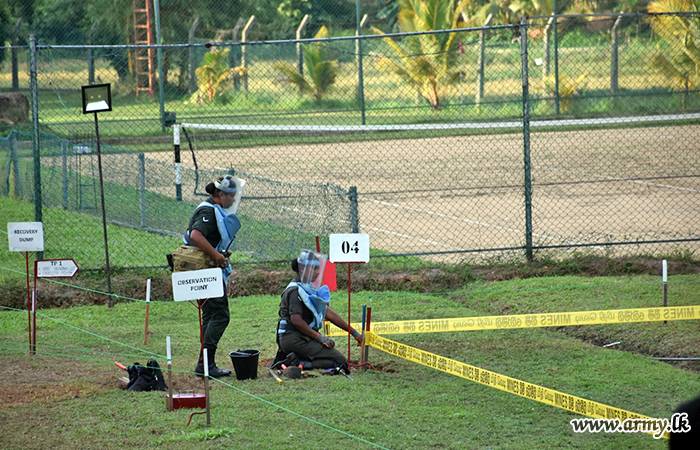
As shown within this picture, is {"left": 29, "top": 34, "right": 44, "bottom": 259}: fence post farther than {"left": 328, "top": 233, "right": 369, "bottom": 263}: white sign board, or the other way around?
{"left": 29, "top": 34, "right": 44, "bottom": 259}: fence post

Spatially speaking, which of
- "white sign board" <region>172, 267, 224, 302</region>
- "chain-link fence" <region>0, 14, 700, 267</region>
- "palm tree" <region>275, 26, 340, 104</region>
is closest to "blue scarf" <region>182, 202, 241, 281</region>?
"white sign board" <region>172, 267, 224, 302</region>

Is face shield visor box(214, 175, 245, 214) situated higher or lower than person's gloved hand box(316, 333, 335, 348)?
higher

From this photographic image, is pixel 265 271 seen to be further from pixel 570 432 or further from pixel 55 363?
pixel 570 432

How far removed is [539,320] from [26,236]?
547 centimetres

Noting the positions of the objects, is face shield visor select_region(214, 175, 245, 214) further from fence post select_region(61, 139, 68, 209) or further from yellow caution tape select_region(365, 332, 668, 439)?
fence post select_region(61, 139, 68, 209)

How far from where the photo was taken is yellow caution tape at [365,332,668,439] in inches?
232

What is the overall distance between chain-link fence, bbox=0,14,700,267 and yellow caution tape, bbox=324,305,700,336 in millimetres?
2573

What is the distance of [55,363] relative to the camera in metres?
7.79

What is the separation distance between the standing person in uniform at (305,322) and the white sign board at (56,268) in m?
2.52

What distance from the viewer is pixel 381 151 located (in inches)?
952

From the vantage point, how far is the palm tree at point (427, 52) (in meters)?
19.1

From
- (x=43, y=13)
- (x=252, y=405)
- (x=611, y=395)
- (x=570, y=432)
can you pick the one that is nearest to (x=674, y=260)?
(x=611, y=395)

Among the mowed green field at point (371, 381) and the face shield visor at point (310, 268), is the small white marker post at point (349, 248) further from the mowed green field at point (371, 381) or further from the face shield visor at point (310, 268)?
the mowed green field at point (371, 381)

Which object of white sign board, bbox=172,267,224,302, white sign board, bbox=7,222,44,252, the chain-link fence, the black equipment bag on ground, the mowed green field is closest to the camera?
the mowed green field
